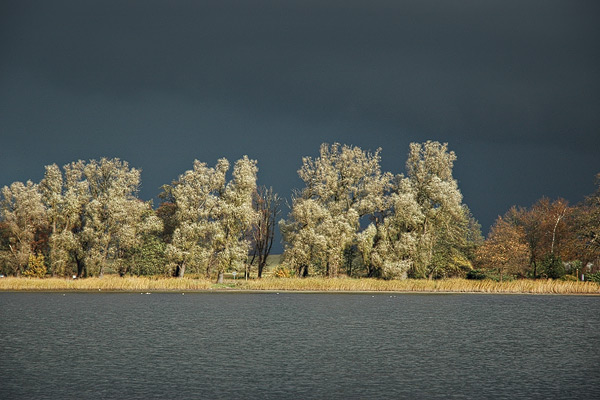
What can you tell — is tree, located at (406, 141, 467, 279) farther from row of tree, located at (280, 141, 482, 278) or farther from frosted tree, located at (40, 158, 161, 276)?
frosted tree, located at (40, 158, 161, 276)

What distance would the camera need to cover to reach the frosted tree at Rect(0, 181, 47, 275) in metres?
85.3

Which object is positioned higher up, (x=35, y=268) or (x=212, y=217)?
(x=212, y=217)

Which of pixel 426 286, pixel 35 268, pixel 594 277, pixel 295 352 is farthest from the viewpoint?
pixel 594 277

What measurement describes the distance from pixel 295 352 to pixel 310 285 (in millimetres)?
50550

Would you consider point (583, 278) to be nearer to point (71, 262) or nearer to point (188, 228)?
point (188, 228)

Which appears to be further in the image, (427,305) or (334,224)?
(334,224)

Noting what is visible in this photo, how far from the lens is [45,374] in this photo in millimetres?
23922

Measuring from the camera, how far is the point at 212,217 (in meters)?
82.1

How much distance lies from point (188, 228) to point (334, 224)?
20052 millimetres

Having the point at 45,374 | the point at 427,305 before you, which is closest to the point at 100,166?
the point at 427,305

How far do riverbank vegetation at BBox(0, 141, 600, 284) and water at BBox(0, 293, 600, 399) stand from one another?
2465cm

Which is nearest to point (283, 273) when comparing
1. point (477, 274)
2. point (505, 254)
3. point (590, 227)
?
point (477, 274)

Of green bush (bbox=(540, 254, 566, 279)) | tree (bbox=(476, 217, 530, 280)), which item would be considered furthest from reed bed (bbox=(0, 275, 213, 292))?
green bush (bbox=(540, 254, 566, 279))

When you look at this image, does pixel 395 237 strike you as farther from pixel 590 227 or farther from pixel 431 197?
pixel 590 227
